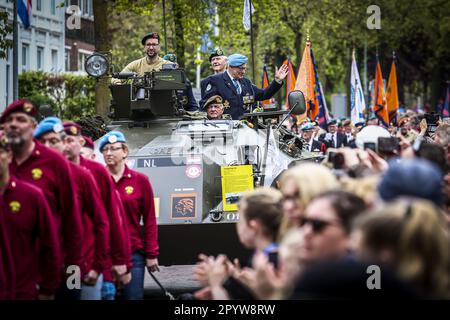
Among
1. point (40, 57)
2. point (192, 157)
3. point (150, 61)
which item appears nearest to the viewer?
point (192, 157)

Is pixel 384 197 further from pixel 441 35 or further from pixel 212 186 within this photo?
pixel 441 35

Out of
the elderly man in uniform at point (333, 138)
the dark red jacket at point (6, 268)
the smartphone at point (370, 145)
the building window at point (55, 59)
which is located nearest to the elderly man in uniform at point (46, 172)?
the dark red jacket at point (6, 268)

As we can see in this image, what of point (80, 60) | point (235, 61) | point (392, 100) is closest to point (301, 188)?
point (235, 61)

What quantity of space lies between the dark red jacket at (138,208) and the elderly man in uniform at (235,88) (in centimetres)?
579

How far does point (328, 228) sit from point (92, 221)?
166 inches

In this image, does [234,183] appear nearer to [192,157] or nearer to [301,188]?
[192,157]

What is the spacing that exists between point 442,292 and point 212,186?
8941mm

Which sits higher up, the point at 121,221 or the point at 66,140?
the point at 66,140

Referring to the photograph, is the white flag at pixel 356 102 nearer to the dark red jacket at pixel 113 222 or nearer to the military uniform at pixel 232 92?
the military uniform at pixel 232 92

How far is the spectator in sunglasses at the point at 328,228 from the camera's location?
5543mm

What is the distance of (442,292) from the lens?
500cm

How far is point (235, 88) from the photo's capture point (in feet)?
55.4
